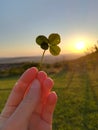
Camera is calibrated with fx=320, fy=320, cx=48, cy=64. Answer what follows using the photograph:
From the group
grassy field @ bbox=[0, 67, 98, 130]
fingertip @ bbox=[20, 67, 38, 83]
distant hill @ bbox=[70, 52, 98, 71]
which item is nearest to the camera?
fingertip @ bbox=[20, 67, 38, 83]

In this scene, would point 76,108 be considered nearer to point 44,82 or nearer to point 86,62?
point 44,82

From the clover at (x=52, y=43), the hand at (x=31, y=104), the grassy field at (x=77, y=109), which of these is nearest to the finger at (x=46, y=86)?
the hand at (x=31, y=104)

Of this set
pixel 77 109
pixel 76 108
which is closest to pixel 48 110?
pixel 77 109

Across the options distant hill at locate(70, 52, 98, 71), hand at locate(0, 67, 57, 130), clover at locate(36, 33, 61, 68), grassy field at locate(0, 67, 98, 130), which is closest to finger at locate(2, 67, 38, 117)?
hand at locate(0, 67, 57, 130)

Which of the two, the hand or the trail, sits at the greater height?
the hand

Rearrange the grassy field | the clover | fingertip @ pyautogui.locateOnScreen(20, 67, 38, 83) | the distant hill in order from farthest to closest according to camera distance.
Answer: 1. the distant hill
2. the grassy field
3. fingertip @ pyautogui.locateOnScreen(20, 67, 38, 83)
4. the clover

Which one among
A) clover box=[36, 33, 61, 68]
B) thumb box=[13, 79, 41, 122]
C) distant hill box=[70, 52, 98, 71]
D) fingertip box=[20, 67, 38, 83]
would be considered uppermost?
clover box=[36, 33, 61, 68]

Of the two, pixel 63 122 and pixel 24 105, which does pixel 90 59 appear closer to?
pixel 63 122

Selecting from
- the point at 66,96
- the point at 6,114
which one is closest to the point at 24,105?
the point at 6,114

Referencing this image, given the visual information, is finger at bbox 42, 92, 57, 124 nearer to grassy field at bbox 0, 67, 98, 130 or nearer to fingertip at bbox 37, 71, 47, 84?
fingertip at bbox 37, 71, 47, 84

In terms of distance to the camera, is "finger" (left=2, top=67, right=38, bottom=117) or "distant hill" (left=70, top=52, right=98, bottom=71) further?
"distant hill" (left=70, top=52, right=98, bottom=71)

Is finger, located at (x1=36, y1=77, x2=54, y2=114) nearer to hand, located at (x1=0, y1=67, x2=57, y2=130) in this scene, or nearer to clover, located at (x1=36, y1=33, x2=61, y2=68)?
hand, located at (x1=0, y1=67, x2=57, y2=130)
